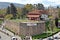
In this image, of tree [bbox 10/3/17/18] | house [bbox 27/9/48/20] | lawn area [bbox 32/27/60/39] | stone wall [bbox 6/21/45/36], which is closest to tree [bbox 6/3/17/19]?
tree [bbox 10/3/17/18]

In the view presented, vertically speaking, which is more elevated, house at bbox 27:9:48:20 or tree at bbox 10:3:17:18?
tree at bbox 10:3:17:18

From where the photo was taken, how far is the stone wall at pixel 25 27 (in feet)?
18.0

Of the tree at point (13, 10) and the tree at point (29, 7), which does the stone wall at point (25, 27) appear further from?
the tree at point (29, 7)

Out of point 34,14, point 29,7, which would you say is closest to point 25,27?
point 34,14

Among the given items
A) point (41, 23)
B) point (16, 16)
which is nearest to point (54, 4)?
point (41, 23)

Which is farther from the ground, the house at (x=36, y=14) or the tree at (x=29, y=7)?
the tree at (x=29, y=7)

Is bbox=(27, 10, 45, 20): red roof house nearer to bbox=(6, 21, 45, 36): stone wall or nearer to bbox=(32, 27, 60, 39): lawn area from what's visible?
bbox=(6, 21, 45, 36): stone wall

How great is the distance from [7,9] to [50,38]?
1.15 meters

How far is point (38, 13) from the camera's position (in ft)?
18.1

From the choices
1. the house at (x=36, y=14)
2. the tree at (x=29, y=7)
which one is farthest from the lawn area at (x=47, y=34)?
the tree at (x=29, y=7)

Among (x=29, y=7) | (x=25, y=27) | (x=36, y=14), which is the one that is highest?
(x=29, y=7)

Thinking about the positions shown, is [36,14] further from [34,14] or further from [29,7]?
[29,7]

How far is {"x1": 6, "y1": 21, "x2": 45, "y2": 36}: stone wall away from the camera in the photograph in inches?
216

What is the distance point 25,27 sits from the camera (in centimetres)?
550
